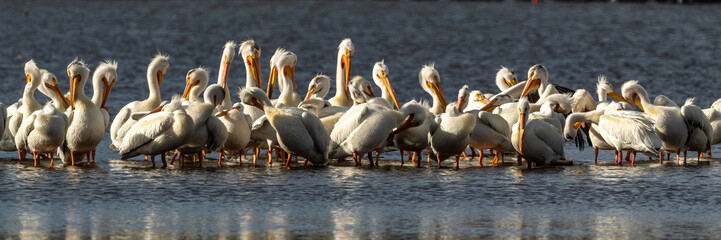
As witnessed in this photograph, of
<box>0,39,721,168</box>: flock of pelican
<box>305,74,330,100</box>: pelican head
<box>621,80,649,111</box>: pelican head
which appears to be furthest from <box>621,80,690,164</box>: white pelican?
<box>305,74,330,100</box>: pelican head

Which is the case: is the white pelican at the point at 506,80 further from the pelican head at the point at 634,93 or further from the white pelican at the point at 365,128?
the white pelican at the point at 365,128

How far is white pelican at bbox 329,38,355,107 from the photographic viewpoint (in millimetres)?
11430

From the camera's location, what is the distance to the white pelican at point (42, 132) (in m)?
9.07

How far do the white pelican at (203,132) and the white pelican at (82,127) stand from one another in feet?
2.30

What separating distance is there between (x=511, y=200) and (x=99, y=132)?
3546 mm

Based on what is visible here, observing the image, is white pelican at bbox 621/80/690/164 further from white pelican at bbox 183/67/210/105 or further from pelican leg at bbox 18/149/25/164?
pelican leg at bbox 18/149/25/164

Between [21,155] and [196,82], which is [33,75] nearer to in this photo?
[21,155]

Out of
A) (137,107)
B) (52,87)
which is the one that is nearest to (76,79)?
(52,87)

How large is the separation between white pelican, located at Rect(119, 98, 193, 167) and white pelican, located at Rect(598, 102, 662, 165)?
3318mm

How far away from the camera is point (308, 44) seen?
27328 millimetres

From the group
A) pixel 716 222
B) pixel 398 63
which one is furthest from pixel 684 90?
pixel 716 222

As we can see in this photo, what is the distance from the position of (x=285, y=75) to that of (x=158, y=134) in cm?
232

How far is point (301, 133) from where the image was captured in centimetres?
916

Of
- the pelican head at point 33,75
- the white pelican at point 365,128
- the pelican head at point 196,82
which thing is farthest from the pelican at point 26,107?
the white pelican at point 365,128
